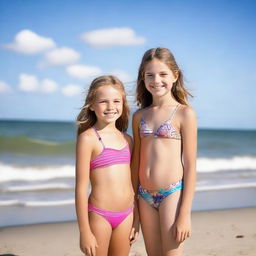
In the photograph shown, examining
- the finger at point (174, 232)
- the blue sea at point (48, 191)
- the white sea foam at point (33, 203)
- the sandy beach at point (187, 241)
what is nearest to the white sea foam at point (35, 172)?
the blue sea at point (48, 191)

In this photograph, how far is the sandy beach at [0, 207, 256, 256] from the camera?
14.6 ft

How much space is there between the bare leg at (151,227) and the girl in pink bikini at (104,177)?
0.11 meters

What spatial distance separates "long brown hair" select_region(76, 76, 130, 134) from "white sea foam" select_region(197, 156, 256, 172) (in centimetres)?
1088

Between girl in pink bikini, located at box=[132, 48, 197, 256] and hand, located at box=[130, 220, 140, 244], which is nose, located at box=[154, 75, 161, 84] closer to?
girl in pink bikini, located at box=[132, 48, 197, 256]

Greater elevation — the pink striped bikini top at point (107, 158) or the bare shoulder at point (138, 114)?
the bare shoulder at point (138, 114)

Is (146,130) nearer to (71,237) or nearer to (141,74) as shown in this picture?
(141,74)

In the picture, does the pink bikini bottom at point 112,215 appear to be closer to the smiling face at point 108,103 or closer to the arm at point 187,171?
the arm at point 187,171

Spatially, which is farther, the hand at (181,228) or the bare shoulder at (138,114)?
the bare shoulder at (138,114)

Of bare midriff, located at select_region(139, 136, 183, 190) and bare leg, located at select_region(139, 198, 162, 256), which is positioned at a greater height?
bare midriff, located at select_region(139, 136, 183, 190)

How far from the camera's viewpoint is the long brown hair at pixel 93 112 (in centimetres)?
301

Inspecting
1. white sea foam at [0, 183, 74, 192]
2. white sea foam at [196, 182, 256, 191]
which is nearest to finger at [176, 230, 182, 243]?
white sea foam at [196, 182, 256, 191]

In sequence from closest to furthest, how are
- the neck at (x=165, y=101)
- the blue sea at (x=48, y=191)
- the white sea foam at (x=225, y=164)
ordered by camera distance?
the neck at (x=165, y=101)
the blue sea at (x=48, y=191)
the white sea foam at (x=225, y=164)

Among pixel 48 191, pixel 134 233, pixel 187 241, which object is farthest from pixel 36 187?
pixel 134 233

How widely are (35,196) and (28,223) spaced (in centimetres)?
185
